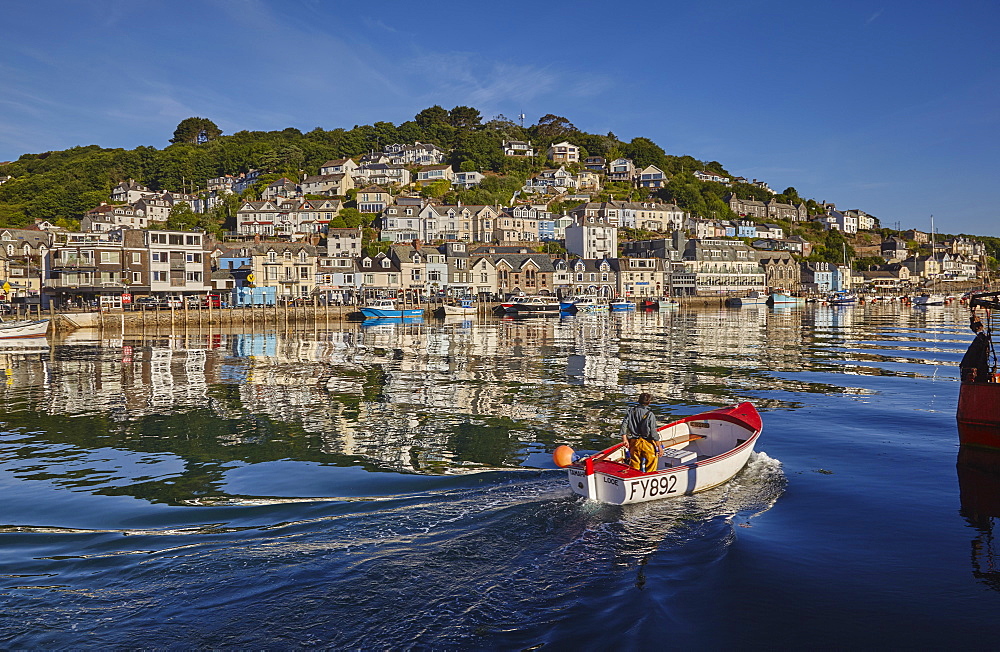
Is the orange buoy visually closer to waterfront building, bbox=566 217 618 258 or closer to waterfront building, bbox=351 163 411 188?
waterfront building, bbox=566 217 618 258

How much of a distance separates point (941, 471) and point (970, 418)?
2123 millimetres

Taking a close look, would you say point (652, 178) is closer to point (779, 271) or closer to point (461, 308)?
point (779, 271)

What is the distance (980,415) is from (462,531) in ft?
44.4

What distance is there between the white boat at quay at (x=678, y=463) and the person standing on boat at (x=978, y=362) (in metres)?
6.04

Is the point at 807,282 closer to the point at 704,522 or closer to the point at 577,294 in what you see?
the point at 577,294

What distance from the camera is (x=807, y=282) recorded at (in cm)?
15450

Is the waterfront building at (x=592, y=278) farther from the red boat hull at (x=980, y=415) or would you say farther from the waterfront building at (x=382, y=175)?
the red boat hull at (x=980, y=415)

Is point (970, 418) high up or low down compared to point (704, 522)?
up

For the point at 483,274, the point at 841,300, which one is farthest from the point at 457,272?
the point at 841,300

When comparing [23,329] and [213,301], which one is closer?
[23,329]

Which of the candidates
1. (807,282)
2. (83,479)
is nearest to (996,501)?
(83,479)

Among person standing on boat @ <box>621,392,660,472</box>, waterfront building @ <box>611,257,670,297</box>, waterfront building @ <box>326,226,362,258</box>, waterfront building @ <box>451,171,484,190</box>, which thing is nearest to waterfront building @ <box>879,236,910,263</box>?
waterfront building @ <box>611,257,670,297</box>

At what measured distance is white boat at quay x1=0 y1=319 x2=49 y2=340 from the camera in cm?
5503

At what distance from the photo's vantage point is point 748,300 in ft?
400
